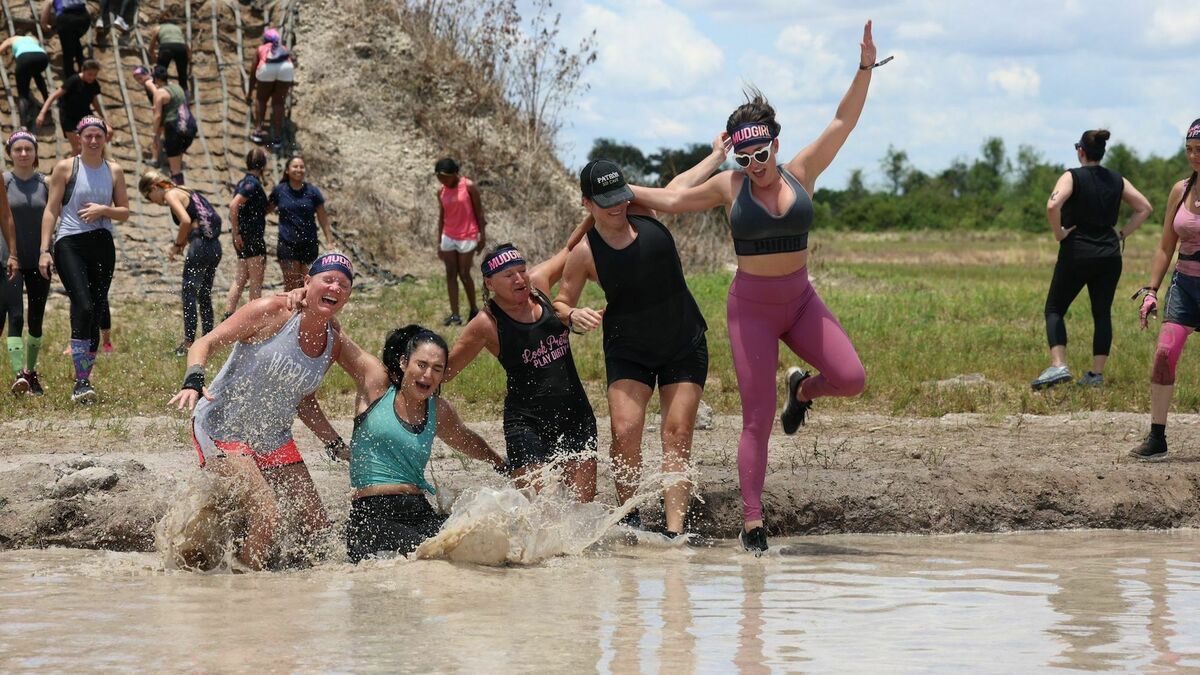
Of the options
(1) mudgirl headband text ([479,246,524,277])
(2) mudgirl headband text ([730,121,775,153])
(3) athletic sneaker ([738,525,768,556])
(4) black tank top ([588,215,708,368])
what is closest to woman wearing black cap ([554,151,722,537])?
(4) black tank top ([588,215,708,368])

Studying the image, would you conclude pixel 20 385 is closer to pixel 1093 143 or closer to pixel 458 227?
pixel 458 227

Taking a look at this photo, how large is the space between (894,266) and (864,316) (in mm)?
13849

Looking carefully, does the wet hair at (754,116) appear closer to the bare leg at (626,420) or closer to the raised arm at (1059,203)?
the bare leg at (626,420)

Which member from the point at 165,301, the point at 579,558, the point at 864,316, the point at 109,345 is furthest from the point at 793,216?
the point at 165,301

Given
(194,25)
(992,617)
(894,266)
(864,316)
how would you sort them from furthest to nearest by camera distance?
(894,266)
(194,25)
(864,316)
(992,617)

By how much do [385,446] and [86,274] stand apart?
473cm

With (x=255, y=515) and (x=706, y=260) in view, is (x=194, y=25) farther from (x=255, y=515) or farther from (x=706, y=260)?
(x=255, y=515)

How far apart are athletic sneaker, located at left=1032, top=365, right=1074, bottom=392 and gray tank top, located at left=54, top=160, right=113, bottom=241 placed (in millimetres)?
6496

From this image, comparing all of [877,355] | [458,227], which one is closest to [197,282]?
[458,227]

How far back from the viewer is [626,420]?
712 centimetres

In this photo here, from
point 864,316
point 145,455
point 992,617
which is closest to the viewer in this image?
point 992,617

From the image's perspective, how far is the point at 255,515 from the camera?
21.8ft

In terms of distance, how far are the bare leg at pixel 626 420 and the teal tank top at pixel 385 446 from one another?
897 millimetres

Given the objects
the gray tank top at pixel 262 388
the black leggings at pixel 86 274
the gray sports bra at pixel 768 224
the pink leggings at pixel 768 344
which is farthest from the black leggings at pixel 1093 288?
the black leggings at pixel 86 274
